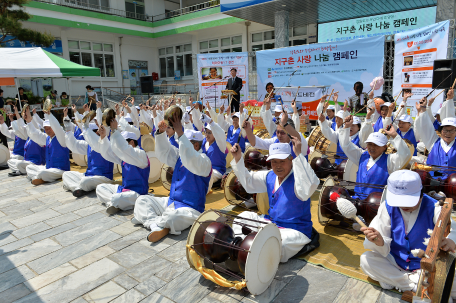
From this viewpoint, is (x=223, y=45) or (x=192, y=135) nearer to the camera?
(x=192, y=135)

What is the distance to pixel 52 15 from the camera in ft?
54.5

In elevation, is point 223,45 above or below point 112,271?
above

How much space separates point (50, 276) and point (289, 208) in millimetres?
2555

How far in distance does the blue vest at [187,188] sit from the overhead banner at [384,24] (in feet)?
28.7

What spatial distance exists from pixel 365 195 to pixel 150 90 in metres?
11.1

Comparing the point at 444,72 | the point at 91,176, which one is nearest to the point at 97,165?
the point at 91,176

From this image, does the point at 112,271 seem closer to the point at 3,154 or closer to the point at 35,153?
the point at 35,153

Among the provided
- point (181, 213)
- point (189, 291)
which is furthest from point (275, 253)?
point (181, 213)

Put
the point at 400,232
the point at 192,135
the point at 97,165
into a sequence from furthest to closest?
the point at 97,165 < the point at 192,135 < the point at 400,232

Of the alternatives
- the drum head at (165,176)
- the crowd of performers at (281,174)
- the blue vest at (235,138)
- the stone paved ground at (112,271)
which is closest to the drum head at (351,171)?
the crowd of performers at (281,174)

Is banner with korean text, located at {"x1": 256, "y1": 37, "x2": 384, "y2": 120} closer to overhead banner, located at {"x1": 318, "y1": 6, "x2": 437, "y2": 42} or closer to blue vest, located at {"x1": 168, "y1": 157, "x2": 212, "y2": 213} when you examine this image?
overhead banner, located at {"x1": 318, "y1": 6, "x2": 437, "y2": 42}

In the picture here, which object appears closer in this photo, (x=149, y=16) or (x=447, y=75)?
(x=447, y=75)

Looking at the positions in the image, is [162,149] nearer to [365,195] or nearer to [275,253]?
[275,253]

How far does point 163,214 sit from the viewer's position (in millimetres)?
3852
